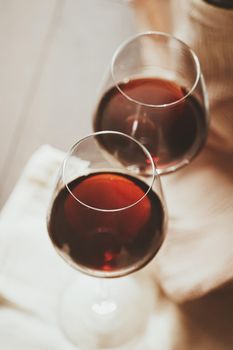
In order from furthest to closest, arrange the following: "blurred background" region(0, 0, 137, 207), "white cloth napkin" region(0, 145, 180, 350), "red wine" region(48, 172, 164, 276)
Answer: "blurred background" region(0, 0, 137, 207)
"white cloth napkin" region(0, 145, 180, 350)
"red wine" region(48, 172, 164, 276)

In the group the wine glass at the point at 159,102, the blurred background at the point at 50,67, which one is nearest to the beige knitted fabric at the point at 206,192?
the wine glass at the point at 159,102

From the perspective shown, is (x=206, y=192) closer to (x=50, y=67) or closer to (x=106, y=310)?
(x=106, y=310)

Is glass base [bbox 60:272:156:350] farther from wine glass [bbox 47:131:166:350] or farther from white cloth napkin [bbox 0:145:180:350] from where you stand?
wine glass [bbox 47:131:166:350]

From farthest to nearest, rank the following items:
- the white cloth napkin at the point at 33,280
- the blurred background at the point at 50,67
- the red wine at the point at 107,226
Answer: the blurred background at the point at 50,67 < the white cloth napkin at the point at 33,280 < the red wine at the point at 107,226

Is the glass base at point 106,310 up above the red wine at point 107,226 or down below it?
below

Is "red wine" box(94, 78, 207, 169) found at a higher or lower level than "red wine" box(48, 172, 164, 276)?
higher

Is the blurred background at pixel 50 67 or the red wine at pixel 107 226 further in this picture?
the blurred background at pixel 50 67

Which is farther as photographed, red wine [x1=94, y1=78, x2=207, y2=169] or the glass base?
the glass base

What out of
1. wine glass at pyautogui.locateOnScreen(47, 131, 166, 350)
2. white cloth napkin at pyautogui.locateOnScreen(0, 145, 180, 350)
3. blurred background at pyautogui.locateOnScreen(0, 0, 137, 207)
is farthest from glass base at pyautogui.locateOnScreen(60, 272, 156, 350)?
blurred background at pyautogui.locateOnScreen(0, 0, 137, 207)

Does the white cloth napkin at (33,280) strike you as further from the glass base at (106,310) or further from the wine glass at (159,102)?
A: the wine glass at (159,102)
